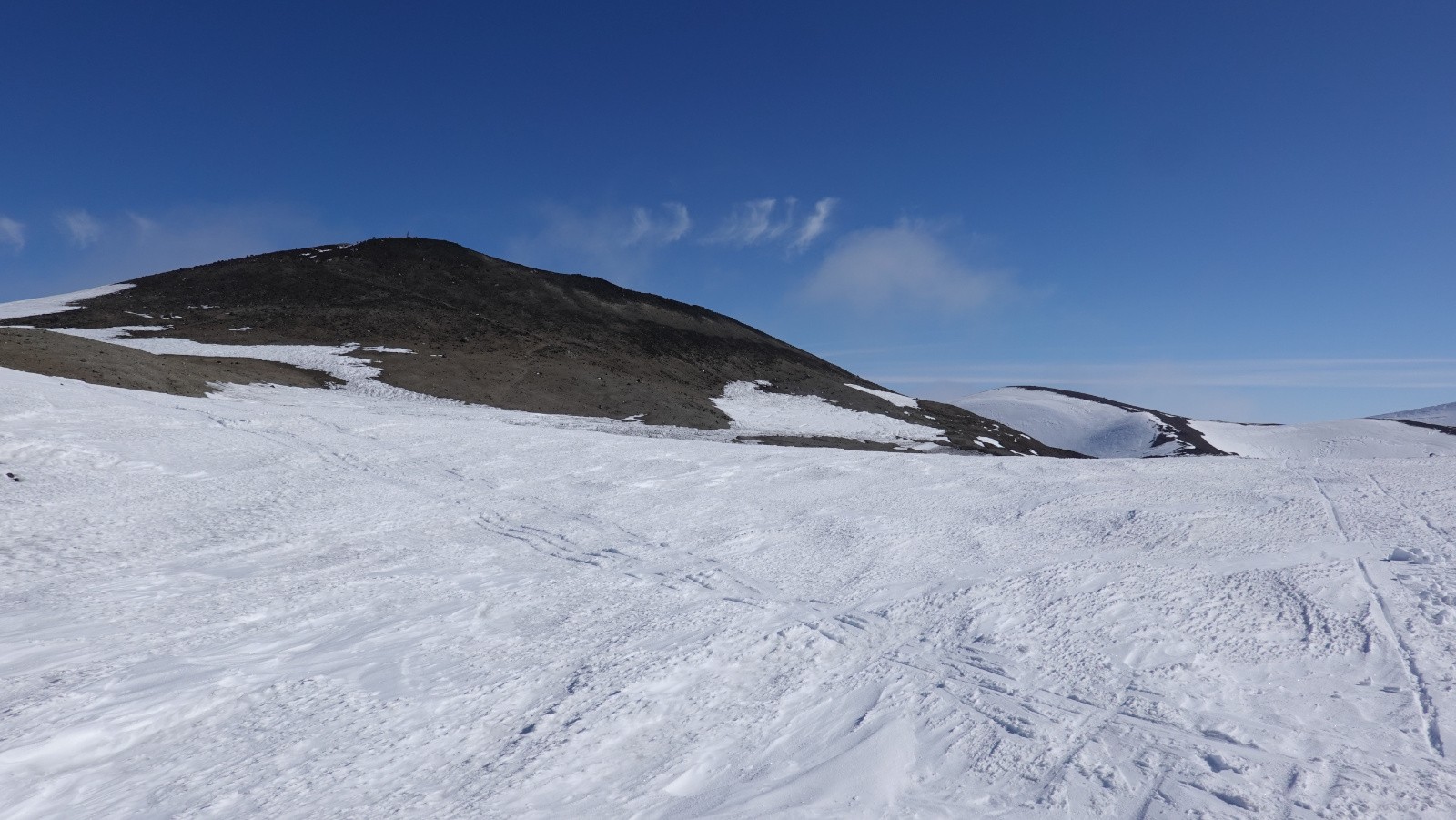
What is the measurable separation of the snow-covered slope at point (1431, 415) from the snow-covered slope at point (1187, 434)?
1493 inches

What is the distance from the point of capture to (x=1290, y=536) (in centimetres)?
898

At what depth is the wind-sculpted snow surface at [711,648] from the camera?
13.9 ft

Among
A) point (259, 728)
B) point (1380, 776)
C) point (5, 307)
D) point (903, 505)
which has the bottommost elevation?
point (259, 728)

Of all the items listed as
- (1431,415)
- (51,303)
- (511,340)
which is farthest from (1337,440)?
(51,303)

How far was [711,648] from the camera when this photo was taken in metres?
6.13

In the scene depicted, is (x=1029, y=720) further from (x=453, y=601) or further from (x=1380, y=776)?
(x=453, y=601)

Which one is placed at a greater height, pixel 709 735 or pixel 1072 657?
pixel 1072 657

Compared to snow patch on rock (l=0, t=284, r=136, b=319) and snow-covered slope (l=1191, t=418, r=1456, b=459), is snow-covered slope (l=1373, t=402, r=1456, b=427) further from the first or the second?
snow patch on rock (l=0, t=284, r=136, b=319)

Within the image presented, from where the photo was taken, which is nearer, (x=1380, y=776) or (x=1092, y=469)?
(x=1380, y=776)

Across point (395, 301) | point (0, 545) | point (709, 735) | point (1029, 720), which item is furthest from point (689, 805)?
point (395, 301)

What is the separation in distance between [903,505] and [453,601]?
6838 mm

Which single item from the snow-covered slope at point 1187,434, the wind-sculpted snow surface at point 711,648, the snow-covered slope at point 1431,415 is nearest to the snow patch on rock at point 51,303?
the wind-sculpted snow surface at point 711,648

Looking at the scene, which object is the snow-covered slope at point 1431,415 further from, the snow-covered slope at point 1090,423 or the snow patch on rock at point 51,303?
the snow patch on rock at point 51,303

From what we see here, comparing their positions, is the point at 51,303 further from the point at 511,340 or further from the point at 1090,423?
the point at 1090,423
